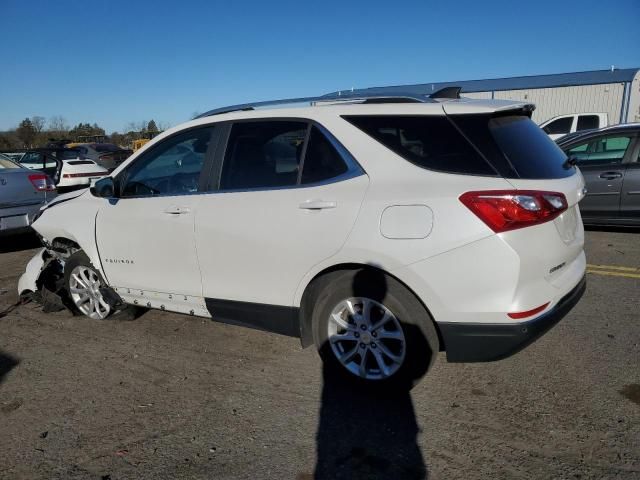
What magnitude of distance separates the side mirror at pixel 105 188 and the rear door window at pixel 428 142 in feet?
7.27

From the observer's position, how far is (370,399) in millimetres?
3002

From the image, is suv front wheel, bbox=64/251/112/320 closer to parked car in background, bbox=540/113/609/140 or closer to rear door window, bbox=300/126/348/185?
rear door window, bbox=300/126/348/185

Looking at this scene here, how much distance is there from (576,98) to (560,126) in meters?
→ 8.54

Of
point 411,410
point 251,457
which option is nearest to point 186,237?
point 251,457

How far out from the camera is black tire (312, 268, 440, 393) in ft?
8.93

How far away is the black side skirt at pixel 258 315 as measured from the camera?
3.16 m

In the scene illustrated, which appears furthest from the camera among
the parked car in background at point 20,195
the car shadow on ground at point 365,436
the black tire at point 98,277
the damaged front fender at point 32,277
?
the parked car in background at point 20,195

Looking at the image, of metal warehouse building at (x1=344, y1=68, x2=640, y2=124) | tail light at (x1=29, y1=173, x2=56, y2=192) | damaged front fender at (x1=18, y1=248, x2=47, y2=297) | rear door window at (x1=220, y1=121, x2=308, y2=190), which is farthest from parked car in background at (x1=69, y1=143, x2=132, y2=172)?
rear door window at (x1=220, y1=121, x2=308, y2=190)

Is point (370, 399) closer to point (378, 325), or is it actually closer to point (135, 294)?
point (378, 325)

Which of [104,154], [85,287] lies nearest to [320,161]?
[85,287]

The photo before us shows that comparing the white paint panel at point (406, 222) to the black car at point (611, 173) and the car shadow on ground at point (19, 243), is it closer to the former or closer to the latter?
the black car at point (611, 173)

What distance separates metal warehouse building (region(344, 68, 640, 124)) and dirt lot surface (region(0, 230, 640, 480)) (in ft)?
60.1

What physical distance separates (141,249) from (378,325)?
2029 mm

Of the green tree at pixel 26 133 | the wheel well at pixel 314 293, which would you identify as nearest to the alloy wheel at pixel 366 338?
the wheel well at pixel 314 293
